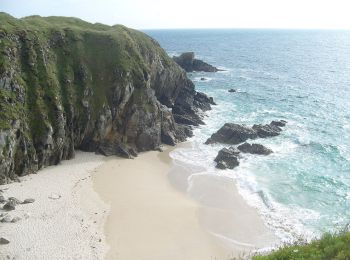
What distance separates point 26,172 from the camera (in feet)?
155

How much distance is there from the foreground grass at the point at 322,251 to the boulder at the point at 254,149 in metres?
43.4

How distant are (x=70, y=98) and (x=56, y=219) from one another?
22038mm

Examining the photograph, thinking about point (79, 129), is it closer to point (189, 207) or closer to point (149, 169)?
point (149, 169)

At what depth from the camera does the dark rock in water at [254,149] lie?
202 feet

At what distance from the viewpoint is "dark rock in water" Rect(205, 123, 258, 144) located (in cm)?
6706

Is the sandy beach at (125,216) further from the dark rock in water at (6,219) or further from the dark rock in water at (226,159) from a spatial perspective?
the dark rock in water at (226,159)

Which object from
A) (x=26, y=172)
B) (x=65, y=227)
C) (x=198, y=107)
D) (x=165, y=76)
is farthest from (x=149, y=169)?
(x=198, y=107)

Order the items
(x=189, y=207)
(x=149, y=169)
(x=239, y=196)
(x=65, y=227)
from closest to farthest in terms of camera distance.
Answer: (x=65, y=227), (x=189, y=207), (x=239, y=196), (x=149, y=169)

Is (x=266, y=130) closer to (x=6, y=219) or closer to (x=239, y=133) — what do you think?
(x=239, y=133)

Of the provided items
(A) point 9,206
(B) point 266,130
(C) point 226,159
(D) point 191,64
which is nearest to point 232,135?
(B) point 266,130

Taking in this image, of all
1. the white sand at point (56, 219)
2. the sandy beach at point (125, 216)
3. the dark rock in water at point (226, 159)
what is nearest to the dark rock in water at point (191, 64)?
the dark rock in water at point (226, 159)

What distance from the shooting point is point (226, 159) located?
57.2 m

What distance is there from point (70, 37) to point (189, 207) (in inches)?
1347

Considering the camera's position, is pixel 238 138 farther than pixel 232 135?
No
